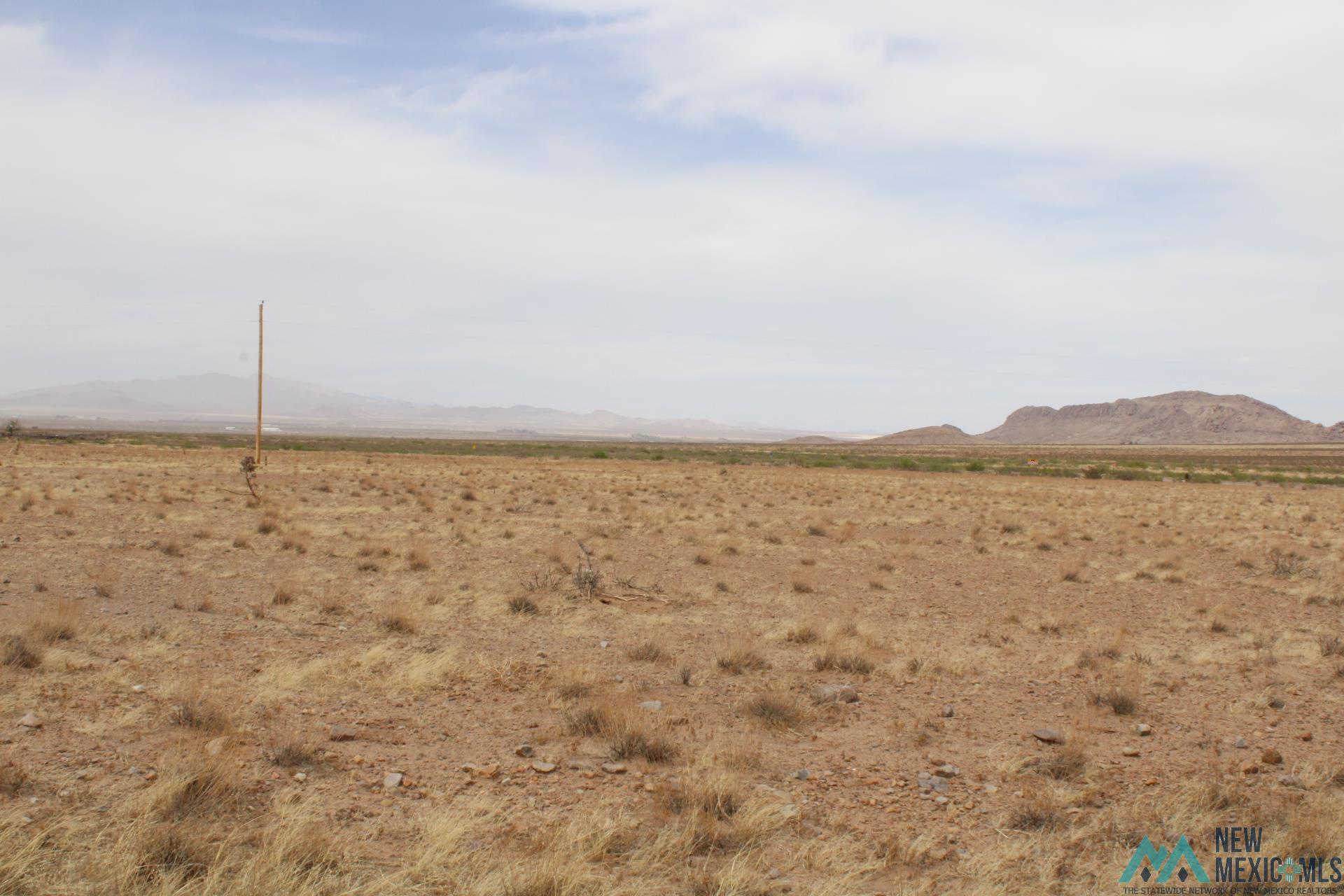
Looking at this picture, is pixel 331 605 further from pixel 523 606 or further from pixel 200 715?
pixel 200 715

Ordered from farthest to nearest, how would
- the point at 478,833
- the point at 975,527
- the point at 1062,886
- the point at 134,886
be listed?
the point at 975,527, the point at 478,833, the point at 1062,886, the point at 134,886

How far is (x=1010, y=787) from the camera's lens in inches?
262

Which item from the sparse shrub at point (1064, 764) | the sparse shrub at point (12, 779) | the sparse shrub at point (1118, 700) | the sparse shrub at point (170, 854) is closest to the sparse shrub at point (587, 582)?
the sparse shrub at point (1118, 700)

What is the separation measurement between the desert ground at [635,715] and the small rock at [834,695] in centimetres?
5

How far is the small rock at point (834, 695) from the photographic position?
8781mm

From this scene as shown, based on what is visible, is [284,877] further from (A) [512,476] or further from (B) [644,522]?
(A) [512,476]

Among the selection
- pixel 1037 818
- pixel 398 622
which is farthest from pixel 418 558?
pixel 1037 818

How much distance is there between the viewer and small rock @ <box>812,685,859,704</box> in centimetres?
878

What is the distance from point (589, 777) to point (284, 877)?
7.75ft

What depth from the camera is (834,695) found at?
8859mm

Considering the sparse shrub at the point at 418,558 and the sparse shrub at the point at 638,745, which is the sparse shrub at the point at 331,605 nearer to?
the sparse shrub at the point at 418,558

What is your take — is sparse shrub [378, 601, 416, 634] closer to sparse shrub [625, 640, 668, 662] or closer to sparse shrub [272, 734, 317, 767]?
sparse shrub [625, 640, 668, 662]

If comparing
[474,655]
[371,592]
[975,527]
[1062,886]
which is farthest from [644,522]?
[1062,886]

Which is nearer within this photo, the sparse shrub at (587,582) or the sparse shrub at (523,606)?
the sparse shrub at (523,606)
